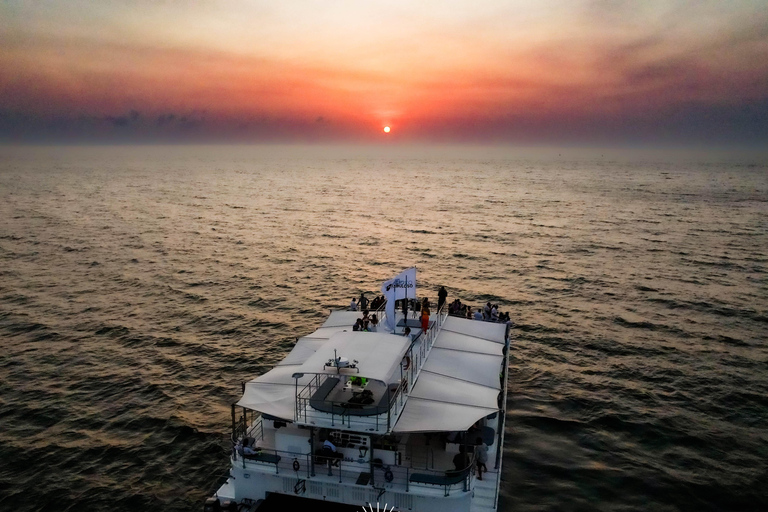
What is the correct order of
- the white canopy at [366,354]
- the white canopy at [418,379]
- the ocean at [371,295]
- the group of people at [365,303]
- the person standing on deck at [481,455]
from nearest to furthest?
the white canopy at [366,354] → the white canopy at [418,379] → the person standing on deck at [481,455] → the ocean at [371,295] → the group of people at [365,303]

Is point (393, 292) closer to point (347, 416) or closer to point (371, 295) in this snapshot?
point (347, 416)

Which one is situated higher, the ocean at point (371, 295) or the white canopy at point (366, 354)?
the white canopy at point (366, 354)

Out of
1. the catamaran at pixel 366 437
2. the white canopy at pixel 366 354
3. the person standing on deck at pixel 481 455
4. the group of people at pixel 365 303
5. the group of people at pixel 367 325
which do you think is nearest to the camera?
the catamaran at pixel 366 437

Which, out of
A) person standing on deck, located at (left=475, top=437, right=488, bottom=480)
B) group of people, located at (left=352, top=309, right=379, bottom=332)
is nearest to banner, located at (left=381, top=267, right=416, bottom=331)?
group of people, located at (left=352, top=309, right=379, bottom=332)

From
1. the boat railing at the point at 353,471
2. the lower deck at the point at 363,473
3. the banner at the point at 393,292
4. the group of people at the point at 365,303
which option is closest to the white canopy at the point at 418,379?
the lower deck at the point at 363,473

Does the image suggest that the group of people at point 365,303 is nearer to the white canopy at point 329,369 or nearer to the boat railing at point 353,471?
the white canopy at point 329,369

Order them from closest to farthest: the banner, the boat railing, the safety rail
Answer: the safety rail
the boat railing
the banner

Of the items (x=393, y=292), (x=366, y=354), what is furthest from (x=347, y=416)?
(x=393, y=292)

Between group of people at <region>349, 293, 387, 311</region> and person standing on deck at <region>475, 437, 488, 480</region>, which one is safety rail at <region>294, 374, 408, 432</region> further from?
group of people at <region>349, 293, 387, 311</region>
